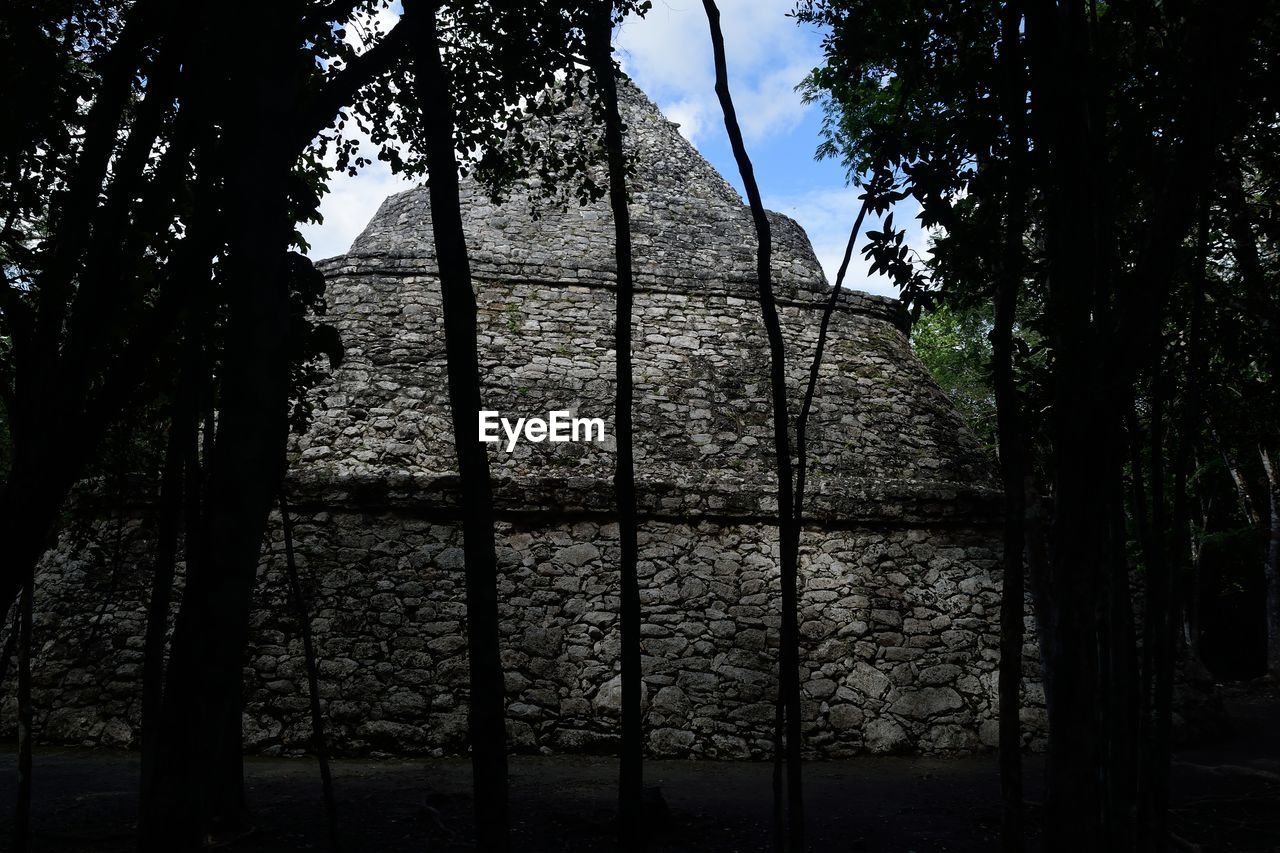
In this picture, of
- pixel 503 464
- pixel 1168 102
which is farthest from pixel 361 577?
pixel 1168 102

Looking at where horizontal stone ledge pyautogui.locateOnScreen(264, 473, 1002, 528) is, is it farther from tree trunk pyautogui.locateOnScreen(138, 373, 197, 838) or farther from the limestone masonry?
tree trunk pyautogui.locateOnScreen(138, 373, 197, 838)

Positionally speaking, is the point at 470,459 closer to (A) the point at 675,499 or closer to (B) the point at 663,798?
(B) the point at 663,798

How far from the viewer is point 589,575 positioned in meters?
8.52

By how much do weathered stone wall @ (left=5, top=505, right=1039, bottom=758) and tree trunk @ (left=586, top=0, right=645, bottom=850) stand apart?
3.13 m

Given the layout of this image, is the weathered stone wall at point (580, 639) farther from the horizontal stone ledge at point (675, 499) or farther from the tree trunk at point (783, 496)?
the tree trunk at point (783, 496)

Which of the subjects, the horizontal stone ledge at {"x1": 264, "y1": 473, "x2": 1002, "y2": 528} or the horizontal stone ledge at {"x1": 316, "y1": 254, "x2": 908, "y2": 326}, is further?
the horizontal stone ledge at {"x1": 316, "y1": 254, "x2": 908, "y2": 326}

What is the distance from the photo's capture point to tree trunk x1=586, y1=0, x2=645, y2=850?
15.1 feet

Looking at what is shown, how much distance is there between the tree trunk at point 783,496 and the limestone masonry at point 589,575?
11.4ft

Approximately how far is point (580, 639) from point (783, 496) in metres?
4.37

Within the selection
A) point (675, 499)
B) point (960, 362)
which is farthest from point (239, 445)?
point (960, 362)

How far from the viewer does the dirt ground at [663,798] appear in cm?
534

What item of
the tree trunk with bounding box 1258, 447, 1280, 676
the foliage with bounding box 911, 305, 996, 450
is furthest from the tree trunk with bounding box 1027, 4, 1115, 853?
the foliage with bounding box 911, 305, 996, 450

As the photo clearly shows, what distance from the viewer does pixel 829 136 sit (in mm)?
10188

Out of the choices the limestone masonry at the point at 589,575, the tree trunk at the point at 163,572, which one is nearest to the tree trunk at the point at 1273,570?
the limestone masonry at the point at 589,575
